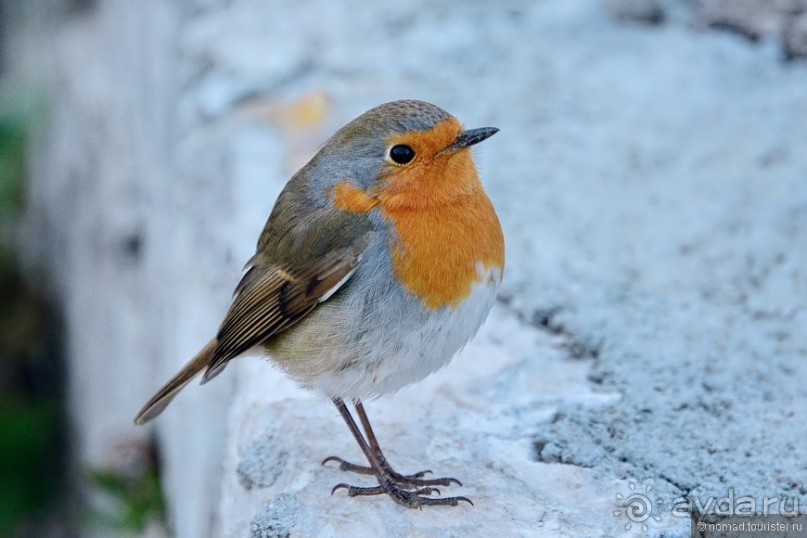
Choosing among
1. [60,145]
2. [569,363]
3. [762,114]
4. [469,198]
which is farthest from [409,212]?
[60,145]

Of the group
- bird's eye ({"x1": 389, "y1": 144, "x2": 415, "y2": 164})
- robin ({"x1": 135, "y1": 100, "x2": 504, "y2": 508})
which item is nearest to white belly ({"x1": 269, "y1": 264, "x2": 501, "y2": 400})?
robin ({"x1": 135, "y1": 100, "x2": 504, "y2": 508})

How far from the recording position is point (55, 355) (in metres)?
5.95

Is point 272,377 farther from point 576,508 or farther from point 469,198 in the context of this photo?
point 576,508

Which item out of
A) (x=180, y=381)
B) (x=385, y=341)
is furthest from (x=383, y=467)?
(x=180, y=381)

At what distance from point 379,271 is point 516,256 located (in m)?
0.92

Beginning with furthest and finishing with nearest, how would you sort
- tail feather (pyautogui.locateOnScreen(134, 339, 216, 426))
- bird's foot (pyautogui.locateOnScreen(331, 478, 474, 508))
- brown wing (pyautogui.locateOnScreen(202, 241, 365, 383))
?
1. tail feather (pyautogui.locateOnScreen(134, 339, 216, 426))
2. brown wing (pyautogui.locateOnScreen(202, 241, 365, 383))
3. bird's foot (pyautogui.locateOnScreen(331, 478, 474, 508))

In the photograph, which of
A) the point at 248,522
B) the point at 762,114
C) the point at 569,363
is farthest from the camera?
the point at 762,114

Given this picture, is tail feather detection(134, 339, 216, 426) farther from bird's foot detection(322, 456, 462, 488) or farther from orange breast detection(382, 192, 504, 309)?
orange breast detection(382, 192, 504, 309)

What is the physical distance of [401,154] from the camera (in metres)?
2.56

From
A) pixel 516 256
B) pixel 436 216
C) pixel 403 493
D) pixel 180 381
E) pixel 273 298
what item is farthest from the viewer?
pixel 516 256

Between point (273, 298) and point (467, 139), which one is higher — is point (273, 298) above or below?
below

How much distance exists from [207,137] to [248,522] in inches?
72.0

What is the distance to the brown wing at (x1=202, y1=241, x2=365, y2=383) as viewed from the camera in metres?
2.52

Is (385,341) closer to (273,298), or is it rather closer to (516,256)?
(273,298)
